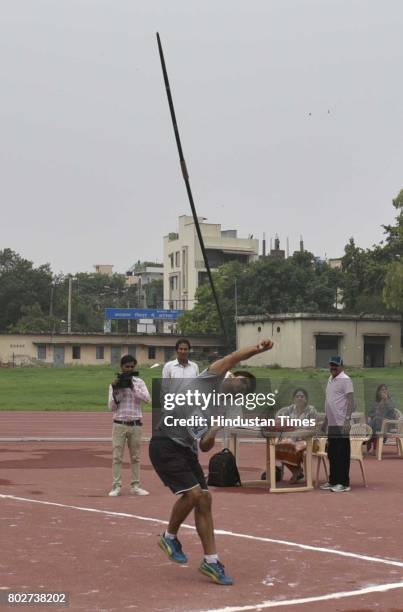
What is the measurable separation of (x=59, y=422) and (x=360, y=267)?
55842 mm

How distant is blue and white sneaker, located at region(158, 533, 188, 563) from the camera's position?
26.8ft

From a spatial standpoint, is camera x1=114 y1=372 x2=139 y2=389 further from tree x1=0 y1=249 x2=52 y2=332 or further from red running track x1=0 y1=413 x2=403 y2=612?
tree x1=0 y1=249 x2=52 y2=332

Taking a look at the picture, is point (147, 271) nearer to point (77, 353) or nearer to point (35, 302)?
point (35, 302)

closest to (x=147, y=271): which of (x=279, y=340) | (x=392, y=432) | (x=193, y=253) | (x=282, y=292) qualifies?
(x=193, y=253)

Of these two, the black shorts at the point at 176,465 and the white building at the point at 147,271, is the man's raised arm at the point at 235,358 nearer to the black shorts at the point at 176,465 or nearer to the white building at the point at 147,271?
the black shorts at the point at 176,465

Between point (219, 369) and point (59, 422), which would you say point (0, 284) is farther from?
point (219, 369)

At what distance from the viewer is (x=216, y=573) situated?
7555 millimetres

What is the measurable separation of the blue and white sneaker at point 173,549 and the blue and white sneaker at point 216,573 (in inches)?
20.3

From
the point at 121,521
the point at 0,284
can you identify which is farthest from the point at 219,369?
the point at 0,284

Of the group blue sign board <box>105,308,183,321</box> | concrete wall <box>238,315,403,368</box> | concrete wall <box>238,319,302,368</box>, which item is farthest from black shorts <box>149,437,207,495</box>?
blue sign board <box>105,308,183,321</box>

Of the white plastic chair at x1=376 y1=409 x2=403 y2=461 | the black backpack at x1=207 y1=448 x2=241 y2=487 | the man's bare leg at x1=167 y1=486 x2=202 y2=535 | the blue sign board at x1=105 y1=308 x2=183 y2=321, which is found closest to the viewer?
the man's bare leg at x1=167 y1=486 x2=202 y2=535

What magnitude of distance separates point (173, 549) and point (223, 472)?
213 inches

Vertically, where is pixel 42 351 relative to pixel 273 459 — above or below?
above

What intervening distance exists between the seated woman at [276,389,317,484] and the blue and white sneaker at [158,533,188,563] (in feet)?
18.9
